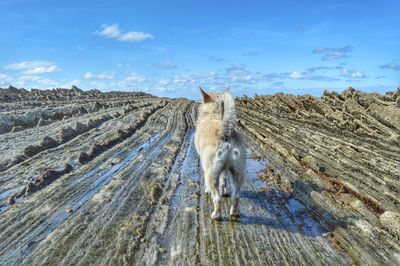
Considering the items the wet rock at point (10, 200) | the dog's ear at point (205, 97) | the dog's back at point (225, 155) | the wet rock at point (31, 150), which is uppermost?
the dog's ear at point (205, 97)

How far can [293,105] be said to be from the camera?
25297mm

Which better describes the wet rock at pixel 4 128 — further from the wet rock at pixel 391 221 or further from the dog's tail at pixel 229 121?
the wet rock at pixel 391 221

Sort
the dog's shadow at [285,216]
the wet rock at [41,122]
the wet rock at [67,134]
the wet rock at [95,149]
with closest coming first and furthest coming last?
the dog's shadow at [285,216], the wet rock at [95,149], the wet rock at [67,134], the wet rock at [41,122]

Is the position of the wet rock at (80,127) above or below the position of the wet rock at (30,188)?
above

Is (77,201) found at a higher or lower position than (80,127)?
lower

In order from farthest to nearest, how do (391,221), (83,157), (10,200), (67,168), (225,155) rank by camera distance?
(83,157), (67,168), (10,200), (225,155), (391,221)

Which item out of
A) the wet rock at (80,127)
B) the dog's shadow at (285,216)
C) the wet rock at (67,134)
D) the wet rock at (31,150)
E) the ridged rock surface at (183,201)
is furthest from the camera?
the wet rock at (80,127)

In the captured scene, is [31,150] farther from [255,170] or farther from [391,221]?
[391,221]

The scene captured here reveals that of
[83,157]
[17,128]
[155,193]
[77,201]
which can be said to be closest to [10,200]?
[77,201]

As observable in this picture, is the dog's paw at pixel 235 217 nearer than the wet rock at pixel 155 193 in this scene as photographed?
Yes

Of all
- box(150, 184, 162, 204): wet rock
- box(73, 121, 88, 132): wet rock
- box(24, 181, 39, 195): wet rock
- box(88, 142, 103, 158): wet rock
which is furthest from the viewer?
box(73, 121, 88, 132): wet rock

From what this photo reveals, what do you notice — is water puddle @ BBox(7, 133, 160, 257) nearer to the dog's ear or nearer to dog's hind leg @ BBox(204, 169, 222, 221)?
dog's hind leg @ BBox(204, 169, 222, 221)

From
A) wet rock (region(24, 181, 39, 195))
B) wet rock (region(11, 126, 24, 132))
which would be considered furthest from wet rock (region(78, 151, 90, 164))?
wet rock (region(11, 126, 24, 132))

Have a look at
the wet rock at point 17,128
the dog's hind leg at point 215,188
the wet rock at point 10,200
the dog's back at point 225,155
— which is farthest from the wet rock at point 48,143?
the dog's hind leg at point 215,188
